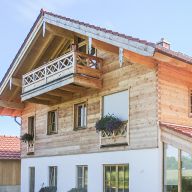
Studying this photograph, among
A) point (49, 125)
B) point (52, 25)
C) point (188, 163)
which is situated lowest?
point (188, 163)

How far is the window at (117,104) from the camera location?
15.6 meters

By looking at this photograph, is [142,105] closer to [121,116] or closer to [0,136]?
[121,116]

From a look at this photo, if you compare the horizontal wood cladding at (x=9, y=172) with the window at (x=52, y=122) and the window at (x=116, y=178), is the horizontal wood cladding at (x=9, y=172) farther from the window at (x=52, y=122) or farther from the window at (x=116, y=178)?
the window at (x=116, y=178)

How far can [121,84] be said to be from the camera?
52.0 feet

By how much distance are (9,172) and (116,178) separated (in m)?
13.1

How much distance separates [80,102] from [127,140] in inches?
149

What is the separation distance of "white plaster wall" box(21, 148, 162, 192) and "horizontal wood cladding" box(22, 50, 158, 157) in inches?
10.0

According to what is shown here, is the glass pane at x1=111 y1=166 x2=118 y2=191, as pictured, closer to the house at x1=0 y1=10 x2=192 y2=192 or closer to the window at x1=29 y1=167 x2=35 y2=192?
the house at x1=0 y1=10 x2=192 y2=192

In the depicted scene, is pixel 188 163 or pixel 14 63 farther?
pixel 14 63

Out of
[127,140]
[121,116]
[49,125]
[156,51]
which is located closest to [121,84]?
[121,116]

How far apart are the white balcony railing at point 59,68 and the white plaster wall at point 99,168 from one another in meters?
3.40

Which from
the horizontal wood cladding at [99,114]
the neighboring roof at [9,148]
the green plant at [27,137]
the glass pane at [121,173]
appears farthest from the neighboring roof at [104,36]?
the neighboring roof at [9,148]

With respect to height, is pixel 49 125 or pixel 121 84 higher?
pixel 121 84

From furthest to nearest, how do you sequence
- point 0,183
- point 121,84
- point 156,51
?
1. point 0,183
2. point 121,84
3. point 156,51
